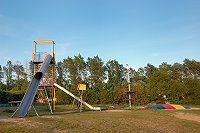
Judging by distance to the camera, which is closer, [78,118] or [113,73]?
[78,118]

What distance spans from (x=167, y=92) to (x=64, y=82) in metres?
27.3

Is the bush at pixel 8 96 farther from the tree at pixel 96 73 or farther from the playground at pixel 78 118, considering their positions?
the tree at pixel 96 73

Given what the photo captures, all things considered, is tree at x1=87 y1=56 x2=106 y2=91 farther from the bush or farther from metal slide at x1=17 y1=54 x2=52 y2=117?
metal slide at x1=17 y1=54 x2=52 y2=117

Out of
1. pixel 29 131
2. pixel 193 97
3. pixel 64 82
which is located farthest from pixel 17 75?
pixel 29 131

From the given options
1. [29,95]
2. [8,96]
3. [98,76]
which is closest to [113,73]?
[98,76]

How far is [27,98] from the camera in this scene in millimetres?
11336

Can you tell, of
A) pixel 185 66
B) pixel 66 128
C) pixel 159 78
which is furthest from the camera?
pixel 185 66

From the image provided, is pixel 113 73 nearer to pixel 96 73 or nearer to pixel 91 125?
pixel 96 73

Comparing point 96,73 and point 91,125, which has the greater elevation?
point 96,73

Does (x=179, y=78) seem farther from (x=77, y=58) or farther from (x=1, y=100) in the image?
(x=1, y=100)

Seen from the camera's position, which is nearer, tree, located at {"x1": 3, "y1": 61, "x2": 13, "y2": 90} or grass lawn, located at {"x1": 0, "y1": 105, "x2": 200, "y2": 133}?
grass lawn, located at {"x1": 0, "y1": 105, "x2": 200, "y2": 133}

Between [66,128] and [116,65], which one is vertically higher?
[116,65]

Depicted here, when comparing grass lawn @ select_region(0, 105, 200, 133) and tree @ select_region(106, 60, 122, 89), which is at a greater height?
tree @ select_region(106, 60, 122, 89)

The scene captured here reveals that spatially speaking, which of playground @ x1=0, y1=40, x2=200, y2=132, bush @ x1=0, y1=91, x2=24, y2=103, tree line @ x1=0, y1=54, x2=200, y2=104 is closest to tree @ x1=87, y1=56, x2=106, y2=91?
tree line @ x1=0, y1=54, x2=200, y2=104
